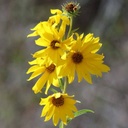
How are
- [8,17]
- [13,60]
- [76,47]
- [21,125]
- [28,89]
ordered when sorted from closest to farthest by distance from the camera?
[76,47] → [21,125] → [28,89] → [13,60] → [8,17]

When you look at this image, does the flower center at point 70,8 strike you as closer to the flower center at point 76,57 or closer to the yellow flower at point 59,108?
the flower center at point 76,57

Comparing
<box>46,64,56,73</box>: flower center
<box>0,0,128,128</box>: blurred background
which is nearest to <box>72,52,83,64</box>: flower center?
<box>46,64,56,73</box>: flower center

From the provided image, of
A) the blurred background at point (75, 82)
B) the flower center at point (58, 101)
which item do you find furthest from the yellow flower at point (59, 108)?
the blurred background at point (75, 82)

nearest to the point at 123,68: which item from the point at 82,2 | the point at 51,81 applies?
the point at 82,2

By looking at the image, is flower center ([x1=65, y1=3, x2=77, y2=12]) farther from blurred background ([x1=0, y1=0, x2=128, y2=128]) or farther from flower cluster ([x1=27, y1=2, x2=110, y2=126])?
blurred background ([x1=0, y1=0, x2=128, y2=128])

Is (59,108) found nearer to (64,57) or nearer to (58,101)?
(58,101)

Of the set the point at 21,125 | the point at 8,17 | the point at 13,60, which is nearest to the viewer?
the point at 21,125

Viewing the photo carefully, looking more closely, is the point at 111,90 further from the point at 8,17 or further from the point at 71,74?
the point at 71,74
